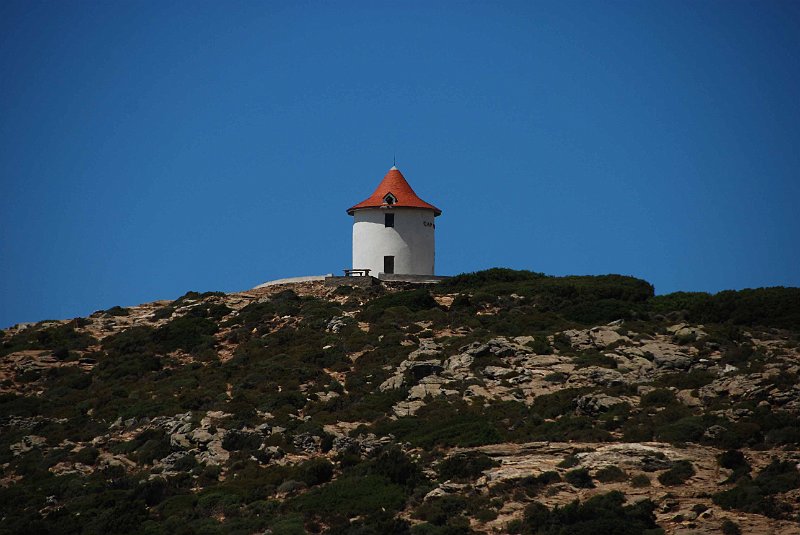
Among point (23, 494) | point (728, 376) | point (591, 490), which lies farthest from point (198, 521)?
point (728, 376)

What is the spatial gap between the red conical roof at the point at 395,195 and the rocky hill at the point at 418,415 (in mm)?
6054

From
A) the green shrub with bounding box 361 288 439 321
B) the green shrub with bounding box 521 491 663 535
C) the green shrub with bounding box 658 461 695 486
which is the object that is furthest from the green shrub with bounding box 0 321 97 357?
the green shrub with bounding box 658 461 695 486

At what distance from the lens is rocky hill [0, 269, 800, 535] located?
124 feet

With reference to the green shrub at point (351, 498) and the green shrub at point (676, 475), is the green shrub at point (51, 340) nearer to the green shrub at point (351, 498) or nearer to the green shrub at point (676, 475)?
the green shrub at point (351, 498)

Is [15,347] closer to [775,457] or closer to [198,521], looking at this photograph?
[198,521]

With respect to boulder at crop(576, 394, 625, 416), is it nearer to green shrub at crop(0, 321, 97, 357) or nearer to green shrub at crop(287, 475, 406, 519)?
green shrub at crop(287, 475, 406, 519)

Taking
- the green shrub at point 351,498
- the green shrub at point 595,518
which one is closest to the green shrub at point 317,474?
the green shrub at point 351,498

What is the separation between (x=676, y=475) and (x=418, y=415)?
40.2ft

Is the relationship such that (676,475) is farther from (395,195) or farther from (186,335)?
(395,195)

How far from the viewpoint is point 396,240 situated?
68625 mm

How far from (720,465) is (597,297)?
877 inches

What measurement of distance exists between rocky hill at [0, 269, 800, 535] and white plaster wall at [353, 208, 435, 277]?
370 centimetres

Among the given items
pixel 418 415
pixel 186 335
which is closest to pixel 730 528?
pixel 418 415

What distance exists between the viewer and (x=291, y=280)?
71438 millimetres
